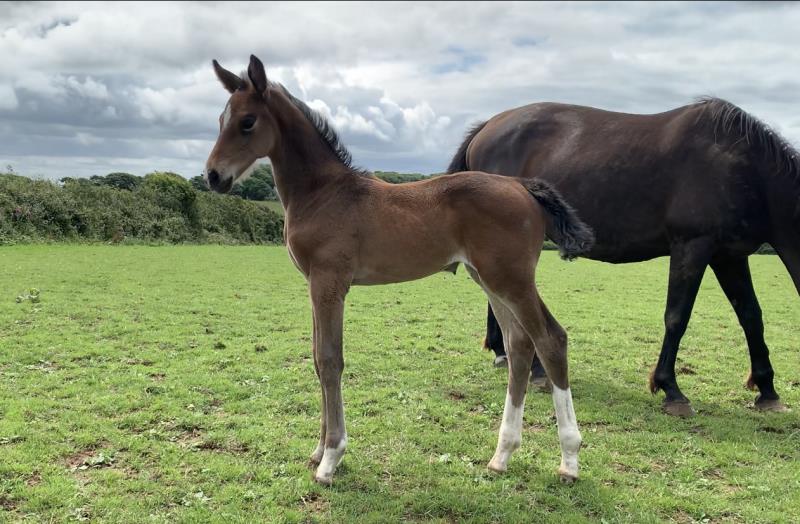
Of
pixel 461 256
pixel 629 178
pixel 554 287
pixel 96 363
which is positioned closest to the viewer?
pixel 461 256

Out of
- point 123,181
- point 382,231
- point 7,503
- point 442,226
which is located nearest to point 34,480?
point 7,503

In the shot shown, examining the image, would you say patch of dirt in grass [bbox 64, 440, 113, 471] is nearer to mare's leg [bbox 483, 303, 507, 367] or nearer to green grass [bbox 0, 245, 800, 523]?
green grass [bbox 0, 245, 800, 523]

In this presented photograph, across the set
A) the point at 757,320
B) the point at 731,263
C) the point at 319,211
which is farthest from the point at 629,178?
the point at 319,211

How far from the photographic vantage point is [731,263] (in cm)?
615

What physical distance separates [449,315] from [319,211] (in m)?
7.47

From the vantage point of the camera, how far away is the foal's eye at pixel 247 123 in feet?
13.0

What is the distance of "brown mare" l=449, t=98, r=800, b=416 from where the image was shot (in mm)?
5504

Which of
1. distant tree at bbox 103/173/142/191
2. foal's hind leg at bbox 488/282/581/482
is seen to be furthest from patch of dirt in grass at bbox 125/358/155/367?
distant tree at bbox 103/173/142/191

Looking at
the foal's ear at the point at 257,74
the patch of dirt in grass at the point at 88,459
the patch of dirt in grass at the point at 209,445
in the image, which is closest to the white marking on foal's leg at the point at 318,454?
the patch of dirt in grass at the point at 209,445

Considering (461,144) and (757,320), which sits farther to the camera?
(461,144)

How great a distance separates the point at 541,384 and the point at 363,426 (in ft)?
7.53

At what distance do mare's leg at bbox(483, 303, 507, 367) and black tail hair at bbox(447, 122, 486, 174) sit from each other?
1.91 metres

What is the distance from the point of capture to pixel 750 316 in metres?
6.08

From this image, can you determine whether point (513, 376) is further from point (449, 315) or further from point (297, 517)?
point (449, 315)
